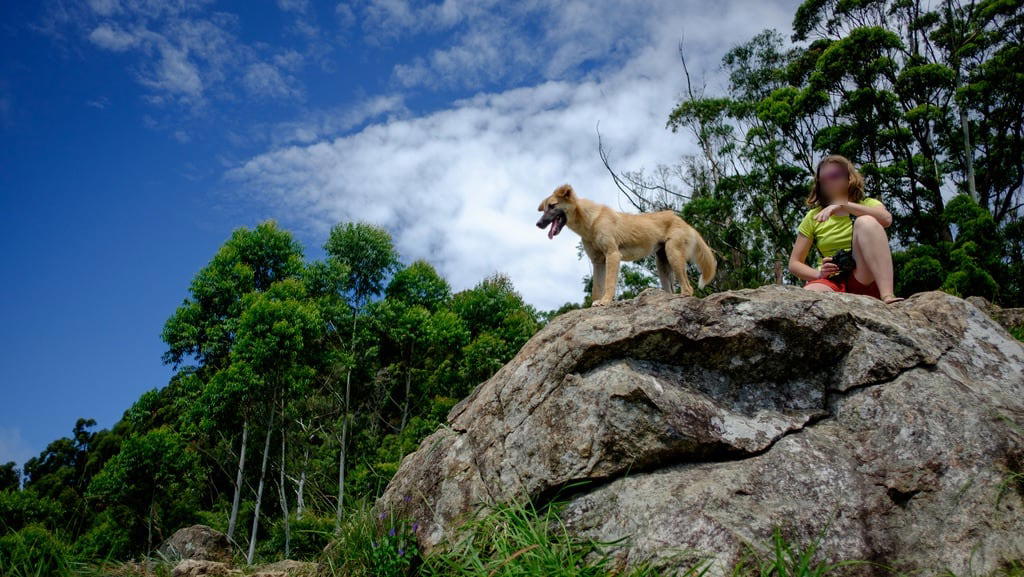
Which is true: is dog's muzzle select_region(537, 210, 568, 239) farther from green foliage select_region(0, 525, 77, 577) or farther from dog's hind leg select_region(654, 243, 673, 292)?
green foliage select_region(0, 525, 77, 577)

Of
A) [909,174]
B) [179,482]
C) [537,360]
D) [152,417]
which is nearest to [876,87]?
[909,174]

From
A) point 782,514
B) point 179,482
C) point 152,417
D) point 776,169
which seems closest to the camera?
point 782,514

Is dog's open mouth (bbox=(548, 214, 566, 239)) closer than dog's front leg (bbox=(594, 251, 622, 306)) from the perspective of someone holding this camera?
No

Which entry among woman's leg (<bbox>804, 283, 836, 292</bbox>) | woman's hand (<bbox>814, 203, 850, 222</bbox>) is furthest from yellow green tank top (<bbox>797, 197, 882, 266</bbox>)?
woman's leg (<bbox>804, 283, 836, 292</bbox>)

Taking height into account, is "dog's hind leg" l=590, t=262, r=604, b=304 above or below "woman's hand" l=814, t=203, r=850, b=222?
above

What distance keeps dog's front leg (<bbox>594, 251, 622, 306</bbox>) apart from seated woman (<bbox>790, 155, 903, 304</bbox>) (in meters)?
1.77

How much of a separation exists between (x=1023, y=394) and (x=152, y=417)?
24.3 m

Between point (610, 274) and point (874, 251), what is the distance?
8.15 feet

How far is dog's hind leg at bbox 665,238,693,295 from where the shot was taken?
23.3 feet

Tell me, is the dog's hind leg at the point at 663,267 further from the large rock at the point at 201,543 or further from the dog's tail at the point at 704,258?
the large rock at the point at 201,543

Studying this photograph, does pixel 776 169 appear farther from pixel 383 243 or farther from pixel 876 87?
pixel 383 243

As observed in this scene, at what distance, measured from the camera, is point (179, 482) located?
18828mm

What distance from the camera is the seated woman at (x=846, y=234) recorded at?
18.0 feet

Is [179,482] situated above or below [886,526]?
above
